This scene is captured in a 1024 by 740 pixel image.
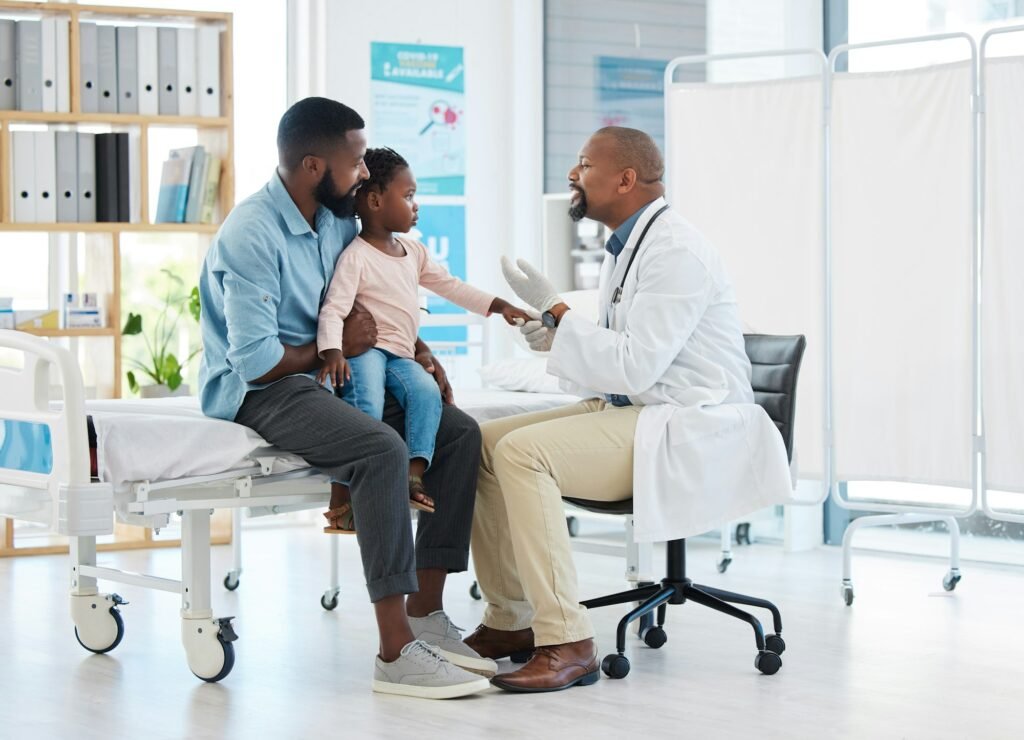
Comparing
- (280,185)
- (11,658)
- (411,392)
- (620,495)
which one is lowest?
(11,658)

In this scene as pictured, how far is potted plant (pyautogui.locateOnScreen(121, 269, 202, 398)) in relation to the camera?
4883 millimetres

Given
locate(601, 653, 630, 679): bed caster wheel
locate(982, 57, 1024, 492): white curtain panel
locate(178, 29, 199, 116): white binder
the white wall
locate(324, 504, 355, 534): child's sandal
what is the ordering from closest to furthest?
locate(324, 504, 355, 534): child's sandal, locate(601, 653, 630, 679): bed caster wheel, locate(982, 57, 1024, 492): white curtain panel, locate(178, 29, 199, 116): white binder, the white wall

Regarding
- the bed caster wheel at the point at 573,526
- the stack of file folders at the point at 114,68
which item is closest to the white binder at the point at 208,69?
the stack of file folders at the point at 114,68

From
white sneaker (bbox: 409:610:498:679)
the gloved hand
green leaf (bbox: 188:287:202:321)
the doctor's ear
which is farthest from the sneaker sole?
green leaf (bbox: 188:287:202:321)

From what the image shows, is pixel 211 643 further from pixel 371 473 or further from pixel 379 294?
pixel 379 294

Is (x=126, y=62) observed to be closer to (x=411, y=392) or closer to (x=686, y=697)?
(x=411, y=392)

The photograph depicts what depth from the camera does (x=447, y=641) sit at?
9.61 feet

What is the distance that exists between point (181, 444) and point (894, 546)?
2.90 meters

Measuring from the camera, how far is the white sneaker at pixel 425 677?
8.98ft

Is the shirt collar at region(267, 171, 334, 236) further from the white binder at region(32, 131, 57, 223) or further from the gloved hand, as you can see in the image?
the white binder at region(32, 131, 57, 223)

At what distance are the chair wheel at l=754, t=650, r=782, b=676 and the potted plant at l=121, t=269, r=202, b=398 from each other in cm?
264

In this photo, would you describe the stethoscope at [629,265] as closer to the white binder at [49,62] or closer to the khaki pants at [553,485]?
the khaki pants at [553,485]

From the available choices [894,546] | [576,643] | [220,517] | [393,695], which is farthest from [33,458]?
[894,546]

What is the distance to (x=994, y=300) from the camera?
3861mm
